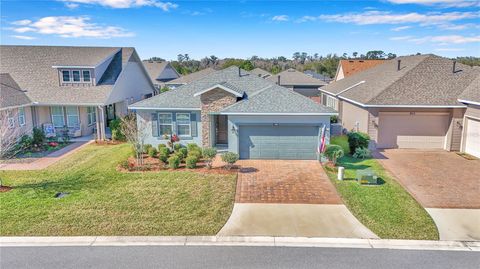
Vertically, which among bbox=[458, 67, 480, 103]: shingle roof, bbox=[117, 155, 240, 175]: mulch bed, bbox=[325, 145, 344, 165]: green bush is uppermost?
bbox=[458, 67, 480, 103]: shingle roof

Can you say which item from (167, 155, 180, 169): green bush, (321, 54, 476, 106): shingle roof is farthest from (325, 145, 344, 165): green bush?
(167, 155, 180, 169): green bush

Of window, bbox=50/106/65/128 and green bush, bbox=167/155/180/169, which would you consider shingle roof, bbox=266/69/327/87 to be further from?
green bush, bbox=167/155/180/169

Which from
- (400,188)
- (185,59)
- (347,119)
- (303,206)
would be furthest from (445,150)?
(185,59)

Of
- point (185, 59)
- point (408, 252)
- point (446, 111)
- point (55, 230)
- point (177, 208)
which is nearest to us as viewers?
point (408, 252)

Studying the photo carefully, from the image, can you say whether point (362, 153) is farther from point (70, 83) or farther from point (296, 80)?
point (296, 80)

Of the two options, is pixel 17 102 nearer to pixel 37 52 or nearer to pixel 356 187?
pixel 37 52

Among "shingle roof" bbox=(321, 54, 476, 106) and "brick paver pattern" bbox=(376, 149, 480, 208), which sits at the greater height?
"shingle roof" bbox=(321, 54, 476, 106)

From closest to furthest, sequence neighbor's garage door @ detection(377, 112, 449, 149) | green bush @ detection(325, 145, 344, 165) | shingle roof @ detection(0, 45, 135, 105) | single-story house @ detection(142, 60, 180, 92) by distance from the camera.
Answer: green bush @ detection(325, 145, 344, 165), neighbor's garage door @ detection(377, 112, 449, 149), shingle roof @ detection(0, 45, 135, 105), single-story house @ detection(142, 60, 180, 92)
